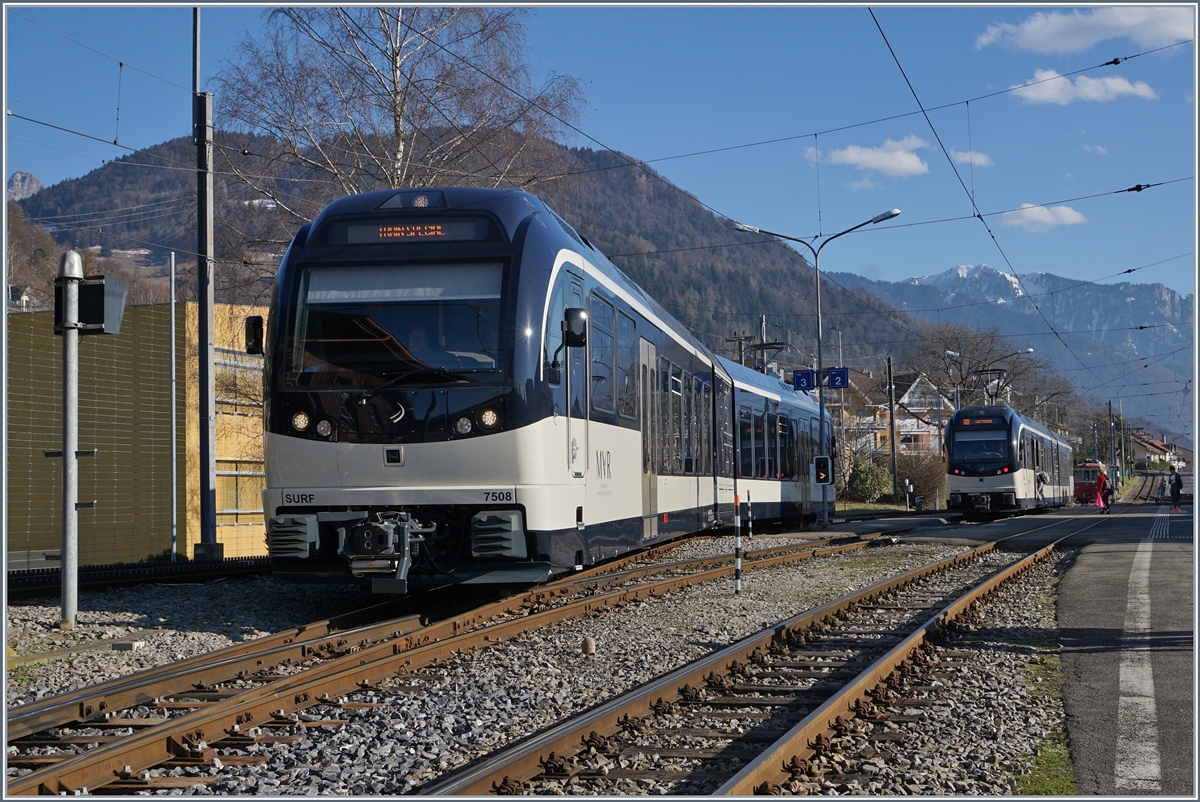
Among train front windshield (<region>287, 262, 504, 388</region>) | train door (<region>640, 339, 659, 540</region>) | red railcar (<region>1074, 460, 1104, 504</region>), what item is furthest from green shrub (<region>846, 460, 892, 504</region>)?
train front windshield (<region>287, 262, 504, 388</region>)

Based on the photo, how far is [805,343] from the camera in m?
143

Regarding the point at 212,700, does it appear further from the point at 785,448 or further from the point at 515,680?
the point at 785,448

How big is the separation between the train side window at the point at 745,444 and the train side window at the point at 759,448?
38 centimetres

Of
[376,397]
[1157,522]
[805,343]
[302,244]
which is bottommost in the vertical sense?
[1157,522]

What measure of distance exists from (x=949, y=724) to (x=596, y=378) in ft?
18.3

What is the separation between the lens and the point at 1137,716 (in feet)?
21.4

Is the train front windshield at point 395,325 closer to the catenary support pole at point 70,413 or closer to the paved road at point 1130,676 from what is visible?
the catenary support pole at point 70,413

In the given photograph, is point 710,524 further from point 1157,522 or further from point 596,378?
point 1157,522

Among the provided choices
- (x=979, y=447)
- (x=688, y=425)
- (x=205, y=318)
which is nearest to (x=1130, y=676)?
(x=688, y=425)

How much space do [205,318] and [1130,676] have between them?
14.1 meters

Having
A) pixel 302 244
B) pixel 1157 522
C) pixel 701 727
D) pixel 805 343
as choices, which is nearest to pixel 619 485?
pixel 302 244

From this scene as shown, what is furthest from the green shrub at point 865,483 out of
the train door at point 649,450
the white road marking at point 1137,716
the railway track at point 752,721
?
the railway track at point 752,721

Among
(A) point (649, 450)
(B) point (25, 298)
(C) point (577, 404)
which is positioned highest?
(B) point (25, 298)

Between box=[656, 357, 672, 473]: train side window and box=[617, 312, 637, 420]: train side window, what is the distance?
1.43 m
